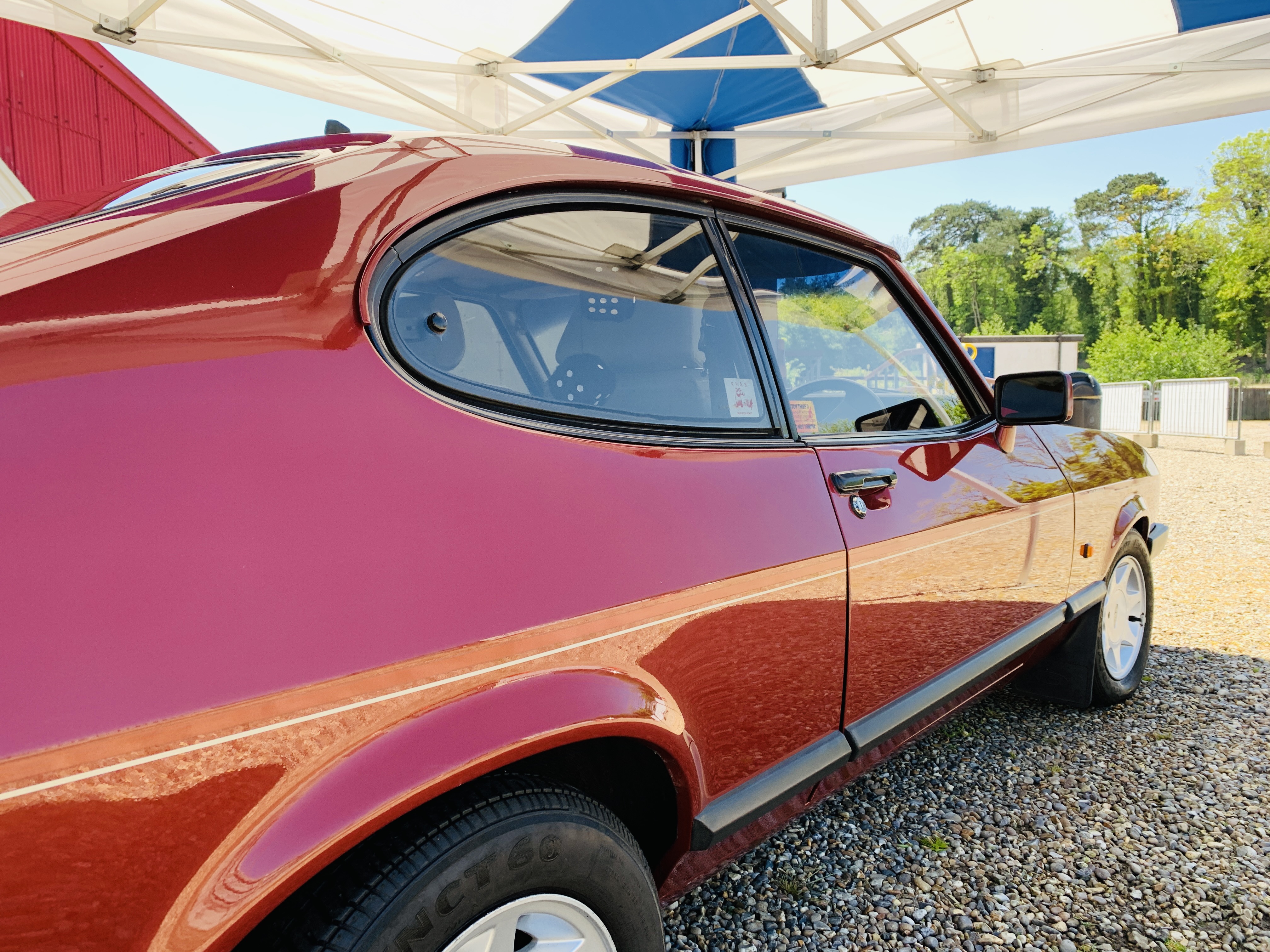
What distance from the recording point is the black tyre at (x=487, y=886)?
3.07 ft

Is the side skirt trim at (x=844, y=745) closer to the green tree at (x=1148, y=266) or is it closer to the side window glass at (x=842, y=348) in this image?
the side window glass at (x=842, y=348)

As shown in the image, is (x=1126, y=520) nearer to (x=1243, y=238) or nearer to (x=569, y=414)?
(x=569, y=414)

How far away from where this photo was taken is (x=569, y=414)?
4.27ft

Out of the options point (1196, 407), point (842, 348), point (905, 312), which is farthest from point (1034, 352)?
point (842, 348)

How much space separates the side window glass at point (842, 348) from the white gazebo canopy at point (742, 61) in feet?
9.95

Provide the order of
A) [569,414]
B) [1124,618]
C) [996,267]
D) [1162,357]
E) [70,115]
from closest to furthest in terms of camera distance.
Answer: [569,414]
[1124,618]
[70,115]
[1162,357]
[996,267]

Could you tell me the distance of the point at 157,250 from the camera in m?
1.01

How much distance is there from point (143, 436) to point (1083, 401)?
933 cm

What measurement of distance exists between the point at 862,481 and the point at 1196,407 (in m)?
18.7

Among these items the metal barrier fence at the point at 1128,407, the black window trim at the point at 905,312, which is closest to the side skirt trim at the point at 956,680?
the black window trim at the point at 905,312

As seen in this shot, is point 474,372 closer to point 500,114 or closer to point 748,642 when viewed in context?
point 748,642

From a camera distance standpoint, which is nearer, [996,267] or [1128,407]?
[1128,407]

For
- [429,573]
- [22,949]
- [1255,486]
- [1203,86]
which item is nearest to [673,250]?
[429,573]

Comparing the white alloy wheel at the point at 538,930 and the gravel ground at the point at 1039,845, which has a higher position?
the white alloy wheel at the point at 538,930
